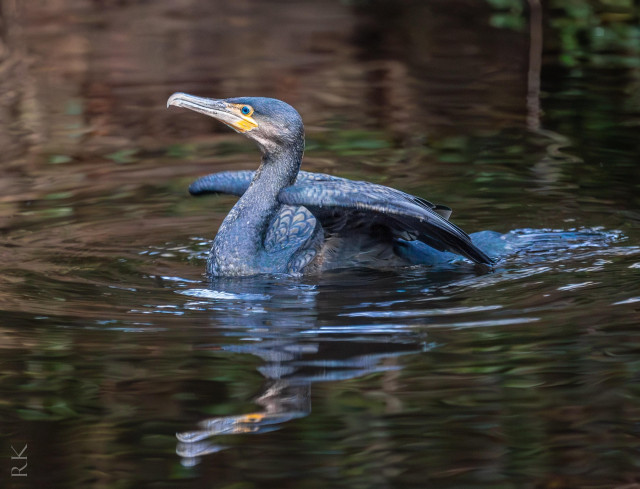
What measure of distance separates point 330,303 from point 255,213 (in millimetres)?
1076

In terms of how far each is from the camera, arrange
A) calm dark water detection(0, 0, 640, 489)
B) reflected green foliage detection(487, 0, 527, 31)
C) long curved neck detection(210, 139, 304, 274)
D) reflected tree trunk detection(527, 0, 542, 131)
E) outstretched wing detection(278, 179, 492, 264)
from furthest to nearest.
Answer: reflected green foliage detection(487, 0, 527, 31)
reflected tree trunk detection(527, 0, 542, 131)
long curved neck detection(210, 139, 304, 274)
outstretched wing detection(278, 179, 492, 264)
calm dark water detection(0, 0, 640, 489)

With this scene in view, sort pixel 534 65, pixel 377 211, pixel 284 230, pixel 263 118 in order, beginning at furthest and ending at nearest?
1. pixel 534 65
2. pixel 284 230
3. pixel 263 118
4. pixel 377 211

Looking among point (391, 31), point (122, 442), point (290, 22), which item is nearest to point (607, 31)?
point (391, 31)

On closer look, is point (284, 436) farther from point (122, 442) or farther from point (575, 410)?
point (575, 410)

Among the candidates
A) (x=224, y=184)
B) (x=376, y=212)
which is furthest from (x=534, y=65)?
(x=376, y=212)

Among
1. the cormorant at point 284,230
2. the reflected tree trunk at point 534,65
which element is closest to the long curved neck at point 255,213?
the cormorant at point 284,230

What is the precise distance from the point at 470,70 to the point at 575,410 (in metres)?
9.60

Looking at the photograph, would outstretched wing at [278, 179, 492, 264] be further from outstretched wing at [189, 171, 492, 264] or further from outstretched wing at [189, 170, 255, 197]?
outstretched wing at [189, 170, 255, 197]

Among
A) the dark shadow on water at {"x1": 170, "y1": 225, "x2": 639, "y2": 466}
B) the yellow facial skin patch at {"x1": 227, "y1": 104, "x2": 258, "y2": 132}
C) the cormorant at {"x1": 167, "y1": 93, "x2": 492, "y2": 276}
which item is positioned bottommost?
the dark shadow on water at {"x1": 170, "y1": 225, "x2": 639, "y2": 466}

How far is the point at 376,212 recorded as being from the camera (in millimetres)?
6316

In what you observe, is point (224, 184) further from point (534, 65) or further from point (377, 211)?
point (534, 65)

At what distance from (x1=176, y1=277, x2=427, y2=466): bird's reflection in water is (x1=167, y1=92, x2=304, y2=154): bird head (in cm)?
95

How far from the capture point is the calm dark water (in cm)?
443

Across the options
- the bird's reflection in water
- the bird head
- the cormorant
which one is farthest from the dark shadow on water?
the bird head
